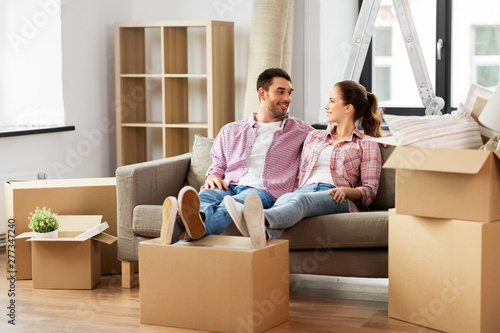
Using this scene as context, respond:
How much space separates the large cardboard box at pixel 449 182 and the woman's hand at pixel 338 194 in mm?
448

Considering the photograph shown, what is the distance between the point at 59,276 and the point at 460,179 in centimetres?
180

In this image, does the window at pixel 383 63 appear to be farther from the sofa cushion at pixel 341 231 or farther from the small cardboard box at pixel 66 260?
the small cardboard box at pixel 66 260

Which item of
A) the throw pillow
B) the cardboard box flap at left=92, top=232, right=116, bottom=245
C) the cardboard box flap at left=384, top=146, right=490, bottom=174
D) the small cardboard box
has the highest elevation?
the cardboard box flap at left=384, top=146, right=490, bottom=174

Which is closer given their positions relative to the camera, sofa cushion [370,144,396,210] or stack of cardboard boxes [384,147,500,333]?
stack of cardboard boxes [384,147,500,333]

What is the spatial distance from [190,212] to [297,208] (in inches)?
19.3

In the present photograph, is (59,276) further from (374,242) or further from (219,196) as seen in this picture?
(374,242)

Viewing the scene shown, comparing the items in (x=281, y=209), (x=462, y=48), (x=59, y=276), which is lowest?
(x=59, y=276)

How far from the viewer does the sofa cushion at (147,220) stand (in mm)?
3326

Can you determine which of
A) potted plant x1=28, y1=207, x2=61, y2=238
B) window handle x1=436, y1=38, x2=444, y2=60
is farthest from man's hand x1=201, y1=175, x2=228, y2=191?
window handle x1=436, y1=38, x2=444, y2=60

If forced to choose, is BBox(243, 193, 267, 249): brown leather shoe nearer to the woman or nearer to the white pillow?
the woman

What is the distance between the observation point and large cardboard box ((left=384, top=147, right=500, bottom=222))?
2.58 m

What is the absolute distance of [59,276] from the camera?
3.43 metres

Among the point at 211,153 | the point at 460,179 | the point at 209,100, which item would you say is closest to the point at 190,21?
the point at 209,100

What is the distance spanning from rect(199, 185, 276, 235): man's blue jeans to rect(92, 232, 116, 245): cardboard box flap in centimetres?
45
